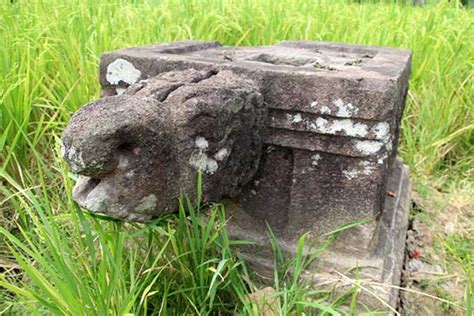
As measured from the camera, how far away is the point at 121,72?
5.20ft

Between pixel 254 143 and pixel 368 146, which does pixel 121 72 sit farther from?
pixel 368 146

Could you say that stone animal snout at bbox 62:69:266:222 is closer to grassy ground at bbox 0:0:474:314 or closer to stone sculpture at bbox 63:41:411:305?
stone sculpture at bbox 63:41:411:305

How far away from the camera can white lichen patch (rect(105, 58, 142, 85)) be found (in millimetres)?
1571

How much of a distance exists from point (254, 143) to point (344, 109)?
26 cm

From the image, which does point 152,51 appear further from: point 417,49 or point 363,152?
point 417,49

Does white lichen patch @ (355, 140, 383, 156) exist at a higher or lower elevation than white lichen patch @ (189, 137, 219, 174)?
lower

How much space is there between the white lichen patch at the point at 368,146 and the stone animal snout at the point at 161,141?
0.29 metres

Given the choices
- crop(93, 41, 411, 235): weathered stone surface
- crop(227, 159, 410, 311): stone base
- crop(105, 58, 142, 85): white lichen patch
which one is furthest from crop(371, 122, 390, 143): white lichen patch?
crop(105, 58, 142, 85): white lichen patch

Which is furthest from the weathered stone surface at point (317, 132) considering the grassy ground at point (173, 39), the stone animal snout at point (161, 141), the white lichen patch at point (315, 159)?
the grassy ground at point (173, 39)

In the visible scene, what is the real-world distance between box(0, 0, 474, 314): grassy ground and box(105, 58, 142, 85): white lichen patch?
0.98 feet

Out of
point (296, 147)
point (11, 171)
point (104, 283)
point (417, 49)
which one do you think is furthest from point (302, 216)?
point (417, 49)

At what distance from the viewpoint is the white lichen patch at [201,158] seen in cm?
116

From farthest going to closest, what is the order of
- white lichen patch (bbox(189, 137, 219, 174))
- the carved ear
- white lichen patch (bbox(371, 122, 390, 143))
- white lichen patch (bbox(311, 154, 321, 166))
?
white lichen patch (bbox(311, 154, 321, 166)) < white lichen patch (bbox(371, 122, 390, 143)) < white lichen patch (bbox(189, 137, 219, 174)) < the carved ear

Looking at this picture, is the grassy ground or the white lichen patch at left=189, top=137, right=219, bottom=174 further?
the grassy ground
